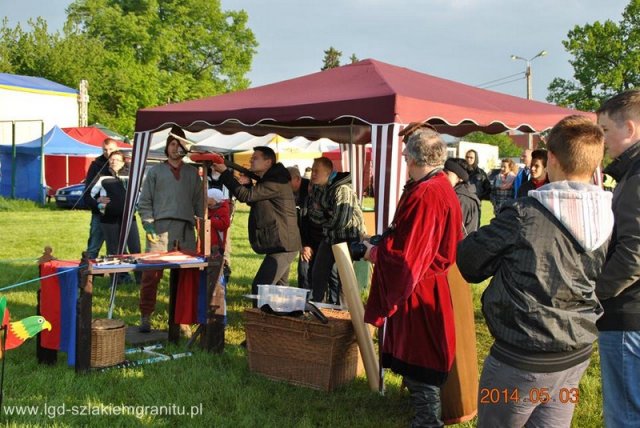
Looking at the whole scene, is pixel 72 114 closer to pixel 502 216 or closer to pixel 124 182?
pixel 124 182

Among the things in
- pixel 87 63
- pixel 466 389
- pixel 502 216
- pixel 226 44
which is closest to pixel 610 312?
pixel 502 216

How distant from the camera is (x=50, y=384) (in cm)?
439

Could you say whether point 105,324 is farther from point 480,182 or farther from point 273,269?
point 480,182

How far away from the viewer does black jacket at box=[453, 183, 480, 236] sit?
226 inches

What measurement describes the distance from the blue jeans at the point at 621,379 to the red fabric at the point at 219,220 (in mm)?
5649

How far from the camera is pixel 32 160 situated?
20.7 metres

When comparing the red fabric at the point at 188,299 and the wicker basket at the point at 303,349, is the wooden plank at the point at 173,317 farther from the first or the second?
the wicker basket at the point at 303,349

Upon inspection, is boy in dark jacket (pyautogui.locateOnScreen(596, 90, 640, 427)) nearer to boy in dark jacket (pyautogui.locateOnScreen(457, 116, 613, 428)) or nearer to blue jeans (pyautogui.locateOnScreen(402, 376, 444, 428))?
boy in dark jacket (pyautogui.locateOnScreen(457, 116, 613, 428))

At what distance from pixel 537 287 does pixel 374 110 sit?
9.10 ft

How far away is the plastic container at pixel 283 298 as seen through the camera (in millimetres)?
4594

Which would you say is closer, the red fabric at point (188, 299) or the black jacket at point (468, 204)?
the red fabric at point (188, 299)

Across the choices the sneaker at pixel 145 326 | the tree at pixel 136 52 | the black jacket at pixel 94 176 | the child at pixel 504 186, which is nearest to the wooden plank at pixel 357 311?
the sneaker at pixel 145 326

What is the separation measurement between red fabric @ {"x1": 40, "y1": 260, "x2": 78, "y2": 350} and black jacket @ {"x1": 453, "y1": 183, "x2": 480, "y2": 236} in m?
3.24

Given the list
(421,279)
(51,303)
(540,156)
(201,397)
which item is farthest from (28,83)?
(421,279)
